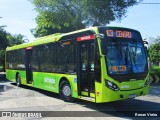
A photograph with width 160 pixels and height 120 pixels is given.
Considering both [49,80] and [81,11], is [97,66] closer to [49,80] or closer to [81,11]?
[49,80]

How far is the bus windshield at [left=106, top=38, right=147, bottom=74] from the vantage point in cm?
1028

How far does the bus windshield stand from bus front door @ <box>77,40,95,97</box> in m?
0.83

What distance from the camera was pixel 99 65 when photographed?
1012 centimetres

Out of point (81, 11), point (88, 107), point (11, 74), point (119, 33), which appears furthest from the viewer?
point (81, 11)

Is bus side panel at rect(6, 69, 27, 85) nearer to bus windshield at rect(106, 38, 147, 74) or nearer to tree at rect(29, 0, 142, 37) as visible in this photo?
tree at rect(29, 0, 142, 37)

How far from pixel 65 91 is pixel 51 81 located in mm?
1524

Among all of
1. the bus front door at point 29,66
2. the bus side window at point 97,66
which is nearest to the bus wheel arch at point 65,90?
the bus side window at point 97,66

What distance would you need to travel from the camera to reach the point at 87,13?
23703 millimetres

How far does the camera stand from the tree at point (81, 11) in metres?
23.3

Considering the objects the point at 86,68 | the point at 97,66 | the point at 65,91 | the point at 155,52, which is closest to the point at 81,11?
the point at 65,91

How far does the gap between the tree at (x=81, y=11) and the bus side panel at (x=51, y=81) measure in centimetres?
899

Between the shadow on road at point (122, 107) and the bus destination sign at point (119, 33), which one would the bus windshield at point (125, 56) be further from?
the shadow on road at point (122, 107)

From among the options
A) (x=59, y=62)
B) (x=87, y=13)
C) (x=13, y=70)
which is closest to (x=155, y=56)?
(x=87, y=13)

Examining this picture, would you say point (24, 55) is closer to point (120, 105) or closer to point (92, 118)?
point (120, 105)
